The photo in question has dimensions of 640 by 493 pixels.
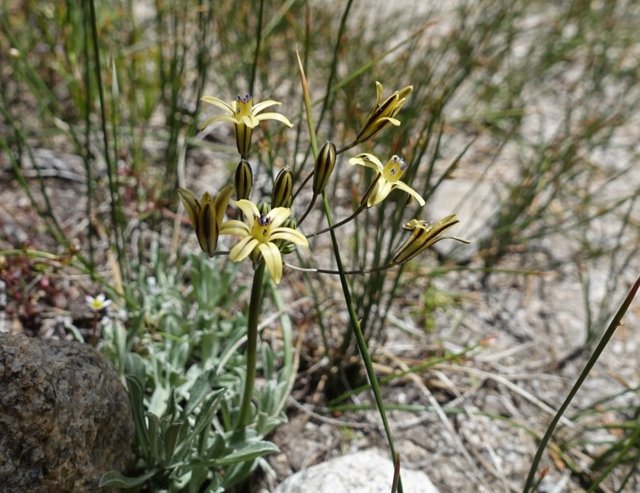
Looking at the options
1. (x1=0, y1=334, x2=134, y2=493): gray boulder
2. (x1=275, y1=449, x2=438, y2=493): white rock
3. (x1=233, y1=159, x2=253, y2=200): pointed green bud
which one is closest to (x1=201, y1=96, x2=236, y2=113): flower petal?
(x1=233, y1=159, x2=253, y2=200): pointed green bud

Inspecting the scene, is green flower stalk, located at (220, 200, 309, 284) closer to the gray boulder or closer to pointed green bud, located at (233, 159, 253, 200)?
pointed green bud, located at (233, 159, 253, 200)

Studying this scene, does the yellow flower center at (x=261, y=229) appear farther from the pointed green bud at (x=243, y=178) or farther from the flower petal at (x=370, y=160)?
the flower petal at (x=370, y=160)

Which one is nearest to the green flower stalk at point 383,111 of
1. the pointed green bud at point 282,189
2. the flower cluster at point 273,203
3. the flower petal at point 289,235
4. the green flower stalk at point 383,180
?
the flower cluster at point 273,203

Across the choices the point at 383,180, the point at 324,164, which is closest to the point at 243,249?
the point at 324,164

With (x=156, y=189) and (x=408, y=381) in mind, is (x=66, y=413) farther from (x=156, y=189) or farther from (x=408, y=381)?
(x=156, y=189)

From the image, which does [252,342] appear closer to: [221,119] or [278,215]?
[278,215]

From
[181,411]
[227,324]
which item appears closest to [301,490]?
[181,411]
